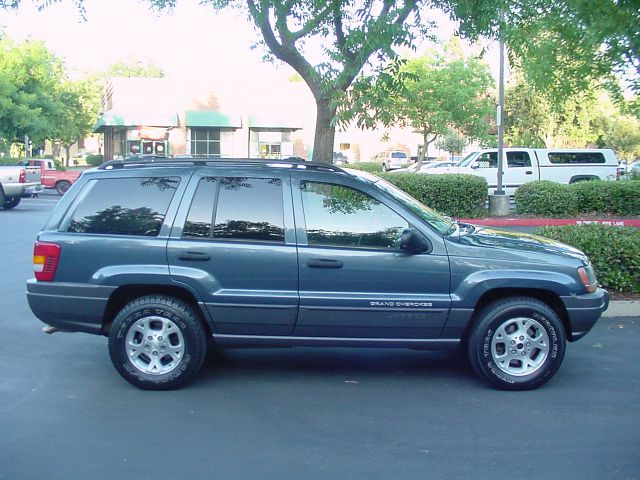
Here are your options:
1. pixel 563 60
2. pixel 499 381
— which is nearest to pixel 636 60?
pixel 563 60

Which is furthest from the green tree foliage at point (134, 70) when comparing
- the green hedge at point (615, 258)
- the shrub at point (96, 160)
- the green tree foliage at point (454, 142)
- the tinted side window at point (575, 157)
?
the green hedge at point (615, 258)

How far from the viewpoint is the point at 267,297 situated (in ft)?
20.2

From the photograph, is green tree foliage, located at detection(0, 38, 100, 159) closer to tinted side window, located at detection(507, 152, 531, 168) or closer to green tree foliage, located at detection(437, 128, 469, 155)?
green tree foliage, located at detection(437, 128, 469, 155)

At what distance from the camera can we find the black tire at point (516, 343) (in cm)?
619

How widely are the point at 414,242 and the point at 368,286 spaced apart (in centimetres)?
52

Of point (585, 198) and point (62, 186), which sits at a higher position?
point (62, 186)

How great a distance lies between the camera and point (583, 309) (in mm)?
6266

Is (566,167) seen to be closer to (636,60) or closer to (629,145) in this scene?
(636,60)

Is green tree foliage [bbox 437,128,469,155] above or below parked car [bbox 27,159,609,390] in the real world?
above

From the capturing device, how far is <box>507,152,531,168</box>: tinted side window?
25.2m

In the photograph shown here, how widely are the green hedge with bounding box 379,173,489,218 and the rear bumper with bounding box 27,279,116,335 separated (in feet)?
34.0

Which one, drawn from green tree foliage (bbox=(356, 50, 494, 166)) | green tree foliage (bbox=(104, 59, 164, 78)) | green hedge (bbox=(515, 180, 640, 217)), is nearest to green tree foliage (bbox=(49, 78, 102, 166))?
green tree foliage (bbox=(104, 59, 164, 78))

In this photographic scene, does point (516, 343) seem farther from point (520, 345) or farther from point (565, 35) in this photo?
point (565, 35)

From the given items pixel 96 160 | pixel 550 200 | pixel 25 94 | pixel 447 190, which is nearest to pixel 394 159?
pixel 96 160
